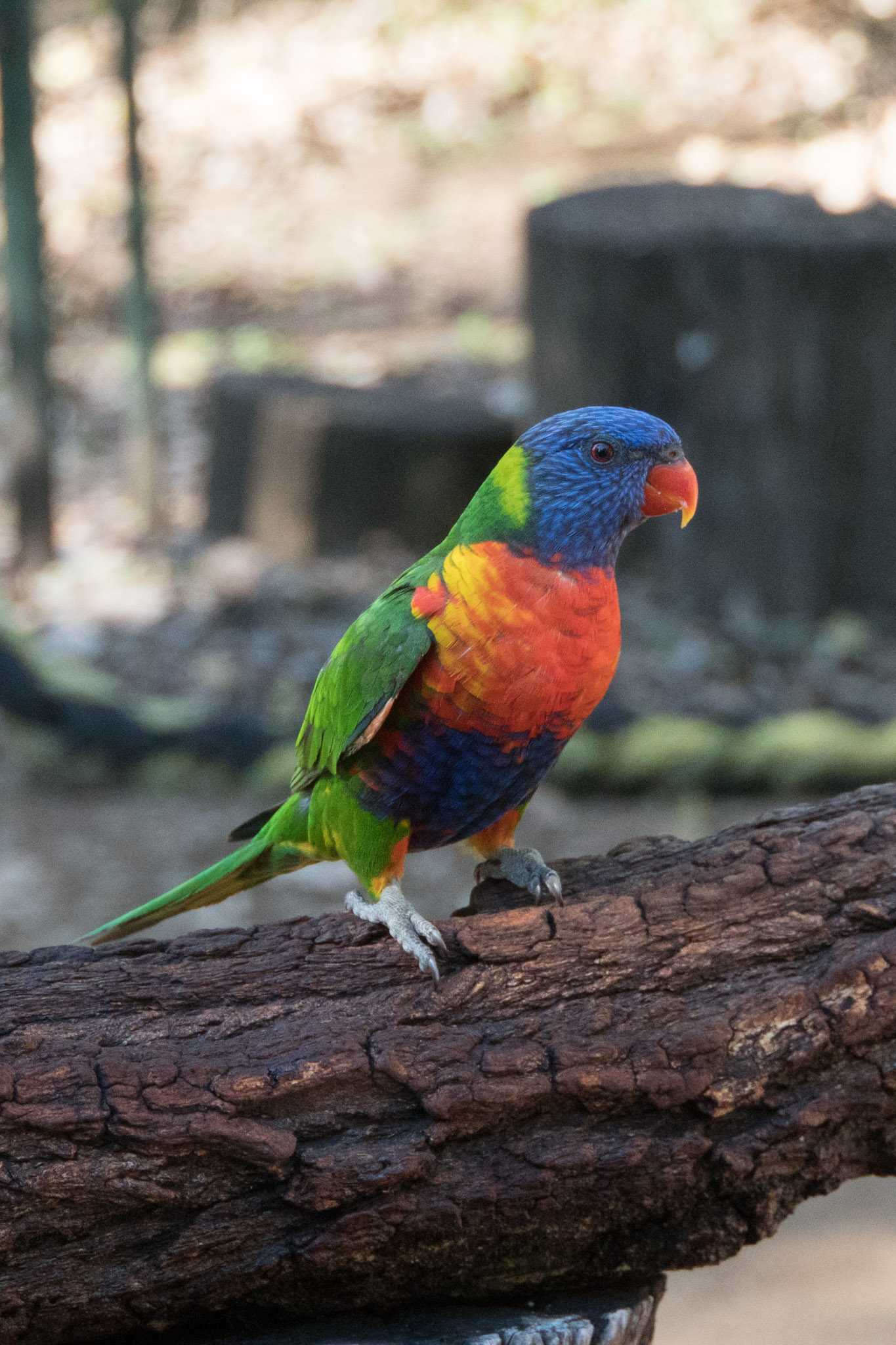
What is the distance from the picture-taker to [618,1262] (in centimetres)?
192

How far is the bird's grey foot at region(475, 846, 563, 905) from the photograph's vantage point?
7.04 feet

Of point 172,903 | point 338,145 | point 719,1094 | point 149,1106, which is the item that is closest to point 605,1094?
point 719,1094

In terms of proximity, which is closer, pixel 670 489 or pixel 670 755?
pixel 670 489

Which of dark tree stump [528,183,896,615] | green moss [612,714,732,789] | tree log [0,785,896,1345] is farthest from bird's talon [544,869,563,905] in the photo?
dark tree stump [528,183,896,615]

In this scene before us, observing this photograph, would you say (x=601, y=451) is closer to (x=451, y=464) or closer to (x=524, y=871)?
(x=524, y=871)

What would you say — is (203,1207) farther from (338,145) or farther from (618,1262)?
(338,145)

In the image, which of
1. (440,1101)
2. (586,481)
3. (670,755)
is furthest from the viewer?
(670,755)

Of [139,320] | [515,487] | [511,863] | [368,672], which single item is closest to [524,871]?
[511,863]

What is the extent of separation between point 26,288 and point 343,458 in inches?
55.8

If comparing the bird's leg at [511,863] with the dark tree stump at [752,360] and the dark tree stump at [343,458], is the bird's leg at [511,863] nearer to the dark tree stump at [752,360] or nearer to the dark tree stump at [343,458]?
the dark tree stump at [752,360]

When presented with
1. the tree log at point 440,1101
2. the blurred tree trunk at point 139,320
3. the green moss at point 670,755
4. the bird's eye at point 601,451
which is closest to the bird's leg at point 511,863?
the tree log at point 440,1101

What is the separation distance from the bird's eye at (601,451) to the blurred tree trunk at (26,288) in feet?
12.6

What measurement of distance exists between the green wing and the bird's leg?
28cm

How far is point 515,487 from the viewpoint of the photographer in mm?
2006
